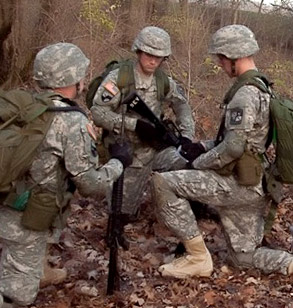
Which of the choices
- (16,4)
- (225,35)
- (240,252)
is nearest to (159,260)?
(240,252)

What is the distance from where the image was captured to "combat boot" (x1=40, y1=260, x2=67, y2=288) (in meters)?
4.99

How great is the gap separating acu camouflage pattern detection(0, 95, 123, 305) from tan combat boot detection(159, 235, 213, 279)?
116cm

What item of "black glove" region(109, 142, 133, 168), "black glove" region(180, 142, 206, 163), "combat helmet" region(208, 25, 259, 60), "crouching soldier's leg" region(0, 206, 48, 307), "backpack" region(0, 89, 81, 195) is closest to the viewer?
"backpack" region(0, 89, 81, 195)

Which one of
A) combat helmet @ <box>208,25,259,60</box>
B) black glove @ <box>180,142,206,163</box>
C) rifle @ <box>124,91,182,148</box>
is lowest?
black glove @ <box>180,142,206,163</box>

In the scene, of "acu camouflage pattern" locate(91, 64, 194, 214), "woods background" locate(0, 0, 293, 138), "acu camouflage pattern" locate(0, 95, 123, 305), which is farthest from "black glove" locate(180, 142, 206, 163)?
"woods background" locate(0, 0, 293, 138)

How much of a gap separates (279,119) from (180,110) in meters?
1.59

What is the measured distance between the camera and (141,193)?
6.52 meters

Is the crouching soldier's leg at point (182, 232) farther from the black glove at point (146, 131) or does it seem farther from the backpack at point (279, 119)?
the backpack at point (279, 119)

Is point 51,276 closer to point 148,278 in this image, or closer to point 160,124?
point 148,278

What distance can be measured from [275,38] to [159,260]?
13.1 meters

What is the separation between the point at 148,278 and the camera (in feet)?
17.4

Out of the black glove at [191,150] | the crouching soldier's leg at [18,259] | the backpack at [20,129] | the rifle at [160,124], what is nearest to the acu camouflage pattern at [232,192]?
the black glove at [191,150]

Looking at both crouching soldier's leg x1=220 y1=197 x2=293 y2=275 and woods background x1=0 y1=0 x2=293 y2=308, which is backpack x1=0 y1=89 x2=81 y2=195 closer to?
woods background x1=0 y1=0 x2=293 y2=308

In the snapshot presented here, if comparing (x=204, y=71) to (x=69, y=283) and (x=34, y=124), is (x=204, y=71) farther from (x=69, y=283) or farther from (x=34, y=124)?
(x=34, y=124)
